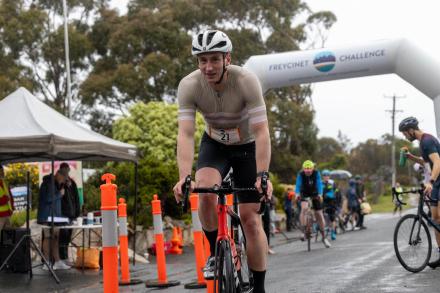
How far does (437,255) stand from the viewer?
1011 cm

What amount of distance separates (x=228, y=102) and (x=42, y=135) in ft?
19.5

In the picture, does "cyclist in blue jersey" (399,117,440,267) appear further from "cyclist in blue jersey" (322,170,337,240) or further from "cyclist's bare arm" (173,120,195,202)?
"cyclist in blue jersey" (322,170,337,240)

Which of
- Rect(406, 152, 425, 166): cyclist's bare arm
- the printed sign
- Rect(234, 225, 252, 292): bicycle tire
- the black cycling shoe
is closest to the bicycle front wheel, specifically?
Rect(406, 152, 425, 166): cyclist's bare arm

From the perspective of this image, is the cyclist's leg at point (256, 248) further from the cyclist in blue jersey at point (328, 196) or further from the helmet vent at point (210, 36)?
the cyclist in blue jersey at point (328, 196)

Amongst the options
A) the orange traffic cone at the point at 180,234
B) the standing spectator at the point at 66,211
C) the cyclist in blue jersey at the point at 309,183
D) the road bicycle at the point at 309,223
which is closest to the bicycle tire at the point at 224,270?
the standing spectator at the point at 66,211

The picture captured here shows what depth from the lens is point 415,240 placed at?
9.47 meters

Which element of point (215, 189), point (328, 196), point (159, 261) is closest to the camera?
point (215, 189)

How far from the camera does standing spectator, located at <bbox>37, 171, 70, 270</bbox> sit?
12.8 m

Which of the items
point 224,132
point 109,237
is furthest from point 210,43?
point 109,237

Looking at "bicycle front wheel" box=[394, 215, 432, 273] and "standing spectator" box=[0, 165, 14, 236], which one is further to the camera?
"standing spectator" box=[0, 165, 14, 236]

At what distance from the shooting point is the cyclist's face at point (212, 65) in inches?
216

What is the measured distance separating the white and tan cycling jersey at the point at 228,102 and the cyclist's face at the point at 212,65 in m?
0.16

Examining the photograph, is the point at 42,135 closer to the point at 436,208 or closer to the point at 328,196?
the point at 436,208

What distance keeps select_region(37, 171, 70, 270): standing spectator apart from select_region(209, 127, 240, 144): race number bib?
7317 mm
